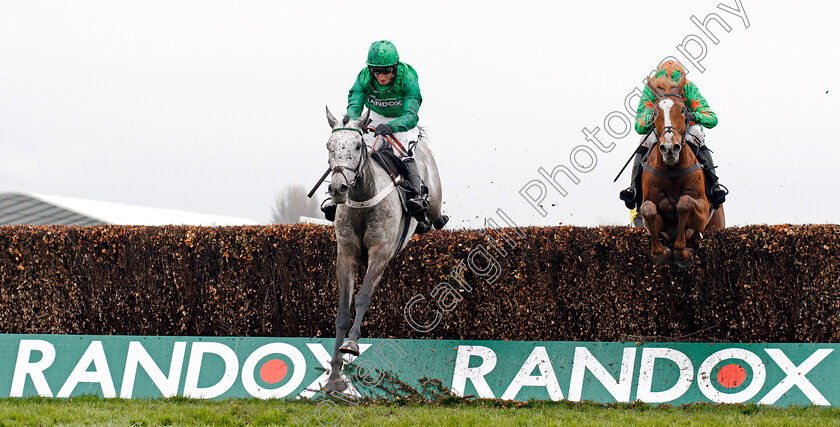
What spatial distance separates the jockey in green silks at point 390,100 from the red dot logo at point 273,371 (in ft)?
5.35

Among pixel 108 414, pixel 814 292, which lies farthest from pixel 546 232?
pixel 108 414

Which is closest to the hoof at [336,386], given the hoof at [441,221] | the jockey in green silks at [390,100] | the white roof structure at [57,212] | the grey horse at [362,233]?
the grey horse at [362,233]

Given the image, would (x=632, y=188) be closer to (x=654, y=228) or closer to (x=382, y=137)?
(x=654, y=228)

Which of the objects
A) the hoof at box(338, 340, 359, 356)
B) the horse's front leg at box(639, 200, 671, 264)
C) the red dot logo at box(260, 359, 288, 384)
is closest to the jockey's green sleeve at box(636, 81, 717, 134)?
the horse's front leg at box(639, 200, 671, 264)

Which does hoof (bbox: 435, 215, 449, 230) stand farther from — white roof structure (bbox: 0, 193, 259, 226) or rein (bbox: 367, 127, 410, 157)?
white roof structure (bbox: 0, 193, 259, 226)

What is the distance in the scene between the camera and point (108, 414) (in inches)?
221

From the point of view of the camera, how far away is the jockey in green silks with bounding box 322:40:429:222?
19.8 feet

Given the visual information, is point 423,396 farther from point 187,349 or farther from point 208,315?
point 208,315

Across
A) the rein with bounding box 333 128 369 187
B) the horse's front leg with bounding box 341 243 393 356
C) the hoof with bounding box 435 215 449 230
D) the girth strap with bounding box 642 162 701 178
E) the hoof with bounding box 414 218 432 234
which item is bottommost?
the horse's front leg with bounding box 341 243 393 356

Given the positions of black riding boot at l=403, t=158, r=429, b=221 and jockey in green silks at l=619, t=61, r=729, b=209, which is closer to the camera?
black riding boot at l=403, t=158, r=429, b=221

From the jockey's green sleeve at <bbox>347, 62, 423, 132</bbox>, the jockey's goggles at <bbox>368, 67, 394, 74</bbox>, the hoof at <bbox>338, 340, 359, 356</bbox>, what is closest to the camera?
the hoof at <bbox>338, 340, 359, 356</bbox>

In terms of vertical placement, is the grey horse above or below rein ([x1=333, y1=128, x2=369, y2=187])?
below

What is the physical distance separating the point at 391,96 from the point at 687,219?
9.36 ft

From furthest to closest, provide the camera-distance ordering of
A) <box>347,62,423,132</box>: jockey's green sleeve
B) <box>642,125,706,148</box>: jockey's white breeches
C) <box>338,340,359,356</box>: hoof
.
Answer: <box>642,125,706,148</box>: jockey's white breeches
<box>347,62,423,132</box>: jockey's green sleeve
<box>338,340,359,356</box>: hoof
